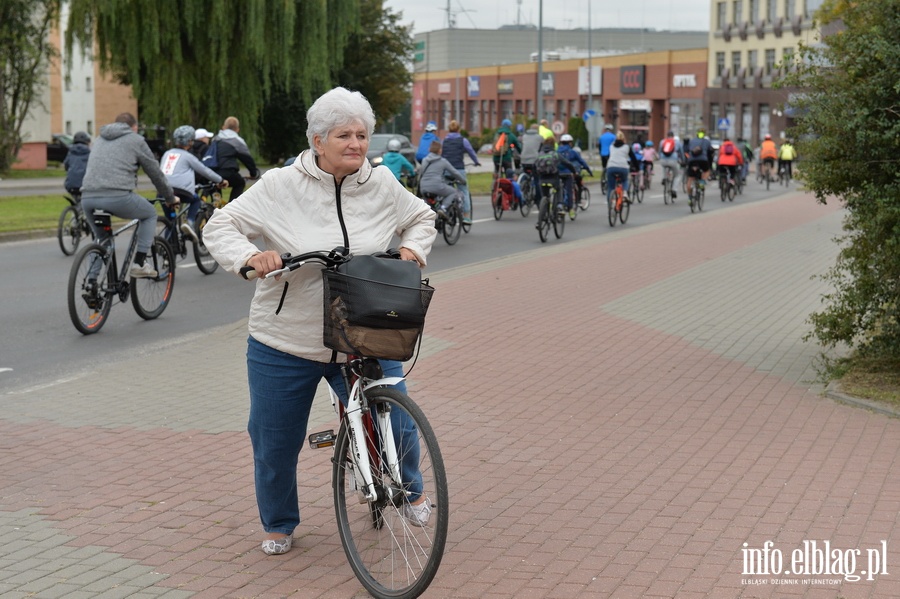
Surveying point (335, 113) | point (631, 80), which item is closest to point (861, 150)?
point (335, 113)

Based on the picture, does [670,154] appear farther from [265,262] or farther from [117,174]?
[265,262]

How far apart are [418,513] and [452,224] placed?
15.6 m

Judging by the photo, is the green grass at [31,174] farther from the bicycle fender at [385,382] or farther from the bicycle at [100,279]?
the bicycle fender at [385,382]

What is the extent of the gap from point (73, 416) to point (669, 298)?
6.89 meters

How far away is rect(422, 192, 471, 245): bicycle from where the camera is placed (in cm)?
1944

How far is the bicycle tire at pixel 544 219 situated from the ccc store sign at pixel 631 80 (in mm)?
70737

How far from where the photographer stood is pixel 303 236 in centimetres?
461

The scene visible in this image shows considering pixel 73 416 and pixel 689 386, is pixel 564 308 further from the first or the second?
pixel 73 416

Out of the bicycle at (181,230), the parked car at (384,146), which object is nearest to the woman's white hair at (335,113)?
the bicycle at (181,230)

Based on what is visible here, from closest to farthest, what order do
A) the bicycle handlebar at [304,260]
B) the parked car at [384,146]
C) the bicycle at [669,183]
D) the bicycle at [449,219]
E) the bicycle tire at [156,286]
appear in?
the bicycle handlebar at [304,260] → the bicycle tire at [156,286] → the bicycle at [449,219] → the bicycle at [669,183] → the parked car at [384,146]

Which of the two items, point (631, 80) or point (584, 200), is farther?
point (631, 80)

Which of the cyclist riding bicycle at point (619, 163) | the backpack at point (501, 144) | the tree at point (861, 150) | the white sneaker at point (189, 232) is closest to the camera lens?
the tree at point (861, 150)

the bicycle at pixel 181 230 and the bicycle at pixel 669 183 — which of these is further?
the bicycle at pixel 669 183

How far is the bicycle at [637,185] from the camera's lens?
104 feet
